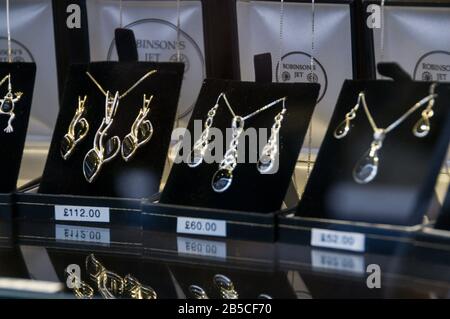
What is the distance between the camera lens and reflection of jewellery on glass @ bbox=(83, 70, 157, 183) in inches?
47.7

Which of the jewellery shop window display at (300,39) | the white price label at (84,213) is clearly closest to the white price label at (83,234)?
the white price label at (84,213)

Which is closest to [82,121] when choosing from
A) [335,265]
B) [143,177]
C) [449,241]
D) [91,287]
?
[143,177]

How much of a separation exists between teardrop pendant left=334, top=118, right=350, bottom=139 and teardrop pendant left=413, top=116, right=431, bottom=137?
92mm

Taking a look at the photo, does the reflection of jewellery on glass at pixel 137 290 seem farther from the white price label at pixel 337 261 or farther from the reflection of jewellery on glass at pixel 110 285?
the white price label at pixel 337 261

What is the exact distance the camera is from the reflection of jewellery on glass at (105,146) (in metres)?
1.21

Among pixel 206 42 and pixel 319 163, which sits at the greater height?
pixel 206 42

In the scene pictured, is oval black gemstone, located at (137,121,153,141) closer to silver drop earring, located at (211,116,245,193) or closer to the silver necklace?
silver drop earring, located at (211,116,245,193)

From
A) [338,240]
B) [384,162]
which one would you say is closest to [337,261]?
[338,240]

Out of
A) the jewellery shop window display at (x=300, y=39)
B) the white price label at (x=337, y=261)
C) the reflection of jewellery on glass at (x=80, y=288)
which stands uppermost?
the jewellery shop window display at (x=300, y=39)

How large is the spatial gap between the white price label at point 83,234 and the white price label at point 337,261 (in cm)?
29

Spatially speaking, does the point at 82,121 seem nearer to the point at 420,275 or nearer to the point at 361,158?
the point at 361,158

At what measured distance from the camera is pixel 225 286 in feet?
3.15

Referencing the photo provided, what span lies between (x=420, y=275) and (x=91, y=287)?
1.23 ft
